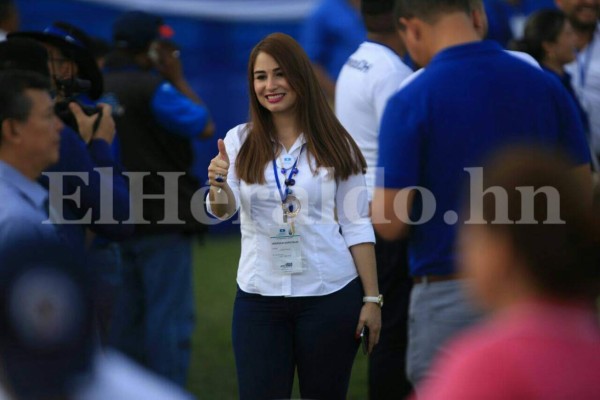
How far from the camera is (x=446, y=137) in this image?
12.1 ft

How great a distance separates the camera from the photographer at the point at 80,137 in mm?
4410

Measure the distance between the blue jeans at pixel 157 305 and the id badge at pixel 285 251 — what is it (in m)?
1.97

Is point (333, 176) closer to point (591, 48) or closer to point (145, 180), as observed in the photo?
→ point (145, 180)

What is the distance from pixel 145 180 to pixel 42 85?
231 cm

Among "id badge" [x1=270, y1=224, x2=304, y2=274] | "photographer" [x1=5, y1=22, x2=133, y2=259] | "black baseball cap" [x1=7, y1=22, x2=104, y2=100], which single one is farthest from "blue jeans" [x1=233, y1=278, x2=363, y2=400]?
"black baseball cap" [x1=7, y1=22, x2=104, y2=100]

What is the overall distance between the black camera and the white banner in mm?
7179

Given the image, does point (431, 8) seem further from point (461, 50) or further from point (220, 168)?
point (220, 168)

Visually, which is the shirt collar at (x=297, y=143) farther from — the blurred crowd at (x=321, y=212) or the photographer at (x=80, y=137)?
the photographer at (x=80, y=137)

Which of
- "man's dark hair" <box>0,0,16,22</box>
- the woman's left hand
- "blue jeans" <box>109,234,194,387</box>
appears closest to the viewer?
the woman's left hand

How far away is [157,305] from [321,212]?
2.07 meters

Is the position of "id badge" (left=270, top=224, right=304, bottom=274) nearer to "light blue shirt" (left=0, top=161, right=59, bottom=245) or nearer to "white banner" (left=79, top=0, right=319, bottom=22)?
"light blue shirt" (left=0, top=161, right=59, bottom=245)

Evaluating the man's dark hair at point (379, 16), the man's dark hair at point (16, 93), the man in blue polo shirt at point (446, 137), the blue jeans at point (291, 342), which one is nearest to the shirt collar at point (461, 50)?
the man in blue polo shirt at point (446, 137)

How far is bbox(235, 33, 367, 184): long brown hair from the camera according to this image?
428 centimetres

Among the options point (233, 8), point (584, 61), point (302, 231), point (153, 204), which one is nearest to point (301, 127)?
point (302, 231)
